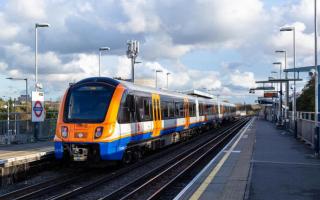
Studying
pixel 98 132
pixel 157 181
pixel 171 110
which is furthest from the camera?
pixel 171 110

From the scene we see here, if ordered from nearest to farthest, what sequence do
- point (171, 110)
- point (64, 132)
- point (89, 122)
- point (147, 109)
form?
point (89, 122) < point (64, 132) < point (147, 109) < point (171, 110)

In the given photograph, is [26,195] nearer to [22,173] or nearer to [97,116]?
[22,173]

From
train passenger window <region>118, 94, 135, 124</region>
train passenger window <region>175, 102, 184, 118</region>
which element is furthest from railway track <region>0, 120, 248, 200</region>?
train passenger window <region>175, 102, 184, 118</region>

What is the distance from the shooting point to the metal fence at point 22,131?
24.1 meters

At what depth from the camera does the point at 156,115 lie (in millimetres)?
19922

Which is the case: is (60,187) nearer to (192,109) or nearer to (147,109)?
(147,109)

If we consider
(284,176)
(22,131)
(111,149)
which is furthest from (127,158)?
(22,131)

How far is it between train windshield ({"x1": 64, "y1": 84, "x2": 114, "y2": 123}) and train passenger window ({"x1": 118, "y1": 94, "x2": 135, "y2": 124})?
563 mm

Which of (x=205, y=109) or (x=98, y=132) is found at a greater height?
(x=205, y=109)

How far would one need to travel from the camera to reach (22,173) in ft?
46.0

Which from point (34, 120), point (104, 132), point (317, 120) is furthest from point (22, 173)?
point (317, 120)

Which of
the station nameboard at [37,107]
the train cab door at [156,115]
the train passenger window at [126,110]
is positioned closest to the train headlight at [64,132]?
the train passenger window at [126,110]

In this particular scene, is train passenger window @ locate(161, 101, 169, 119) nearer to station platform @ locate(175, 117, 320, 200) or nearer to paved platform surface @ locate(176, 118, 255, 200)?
station platform @ locate(175, 117, 320, 200)

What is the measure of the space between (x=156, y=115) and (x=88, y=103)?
18.0 feet
